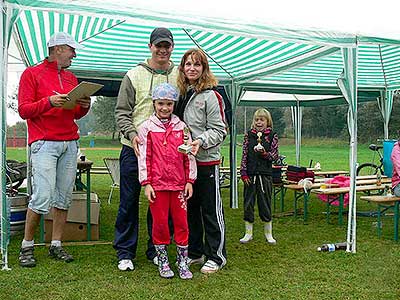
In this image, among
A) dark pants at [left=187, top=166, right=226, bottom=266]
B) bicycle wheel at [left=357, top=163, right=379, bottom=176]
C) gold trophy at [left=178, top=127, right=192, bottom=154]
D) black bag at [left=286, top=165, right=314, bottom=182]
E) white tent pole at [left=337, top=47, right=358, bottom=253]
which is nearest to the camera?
gold trophy at [left=178, top=127, right=192, bottom=154]

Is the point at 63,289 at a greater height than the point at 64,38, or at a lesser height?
lesser

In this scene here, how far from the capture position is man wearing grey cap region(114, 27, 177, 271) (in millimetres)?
3600

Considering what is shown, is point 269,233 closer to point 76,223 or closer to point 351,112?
point 351,112

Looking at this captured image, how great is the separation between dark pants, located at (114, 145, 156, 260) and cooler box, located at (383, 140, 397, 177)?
5985 mm

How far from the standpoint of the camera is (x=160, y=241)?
354 centimetres

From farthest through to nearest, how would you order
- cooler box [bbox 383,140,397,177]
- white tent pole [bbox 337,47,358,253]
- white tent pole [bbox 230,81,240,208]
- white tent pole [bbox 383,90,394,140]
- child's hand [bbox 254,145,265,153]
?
white tent pole [bbox 383,90,394,140]
cooler box [bbox 383,140,397,177]
white tent pole [bbox 230,81,240,208]
child's hand [bbox 254,145,265,153]
white tent pole [bbox 337,47,358,253]

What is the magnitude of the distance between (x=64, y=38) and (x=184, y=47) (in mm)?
3114

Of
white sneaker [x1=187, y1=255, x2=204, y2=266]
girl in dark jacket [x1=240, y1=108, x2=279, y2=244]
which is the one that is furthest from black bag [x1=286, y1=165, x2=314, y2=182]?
white sneaker [x1=187, y1=255, x2=204, y2=266]

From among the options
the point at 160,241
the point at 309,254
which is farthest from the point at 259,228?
the point at 160,241

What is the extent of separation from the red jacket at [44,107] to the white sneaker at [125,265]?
3.36ft

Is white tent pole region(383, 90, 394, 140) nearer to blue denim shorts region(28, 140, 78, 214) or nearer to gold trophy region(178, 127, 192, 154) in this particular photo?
gold trophy region(178, 127, 192, 154)

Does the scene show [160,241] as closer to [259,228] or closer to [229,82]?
[259,228]

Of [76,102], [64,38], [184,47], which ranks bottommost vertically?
[76,102]

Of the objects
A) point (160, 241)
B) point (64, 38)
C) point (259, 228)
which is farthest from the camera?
point (259, 228)
